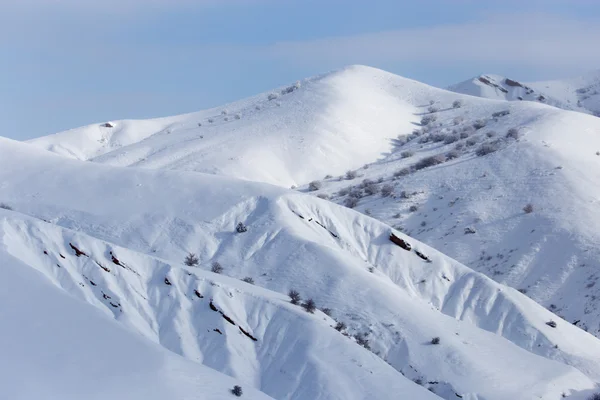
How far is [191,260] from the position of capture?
126 feet

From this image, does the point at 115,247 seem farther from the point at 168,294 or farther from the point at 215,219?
the point at 215,219

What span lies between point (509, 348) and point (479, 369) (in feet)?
9.56

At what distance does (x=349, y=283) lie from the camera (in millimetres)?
36875

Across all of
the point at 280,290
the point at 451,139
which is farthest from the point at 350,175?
the point at 280,290

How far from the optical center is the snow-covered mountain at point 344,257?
102 ft

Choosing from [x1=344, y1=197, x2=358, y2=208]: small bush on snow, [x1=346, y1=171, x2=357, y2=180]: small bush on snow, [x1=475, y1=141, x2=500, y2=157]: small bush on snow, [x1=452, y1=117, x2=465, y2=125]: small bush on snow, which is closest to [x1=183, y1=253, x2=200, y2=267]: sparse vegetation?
[x1=344, y1=197, x2=358, y2=208]: small bush on snow

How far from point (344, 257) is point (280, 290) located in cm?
381

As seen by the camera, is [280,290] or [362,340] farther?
[280,290]

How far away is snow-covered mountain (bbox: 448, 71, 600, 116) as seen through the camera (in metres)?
105

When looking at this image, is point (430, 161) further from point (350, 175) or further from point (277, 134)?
point (277, 134)

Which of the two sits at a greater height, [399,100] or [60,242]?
[60,242]

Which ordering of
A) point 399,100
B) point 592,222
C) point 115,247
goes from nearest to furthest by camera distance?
point 115,247 → point 592,222 → point 399,100

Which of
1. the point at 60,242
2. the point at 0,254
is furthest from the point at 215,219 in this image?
the point at 0,254

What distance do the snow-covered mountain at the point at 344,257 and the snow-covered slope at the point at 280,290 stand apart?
0.08m
